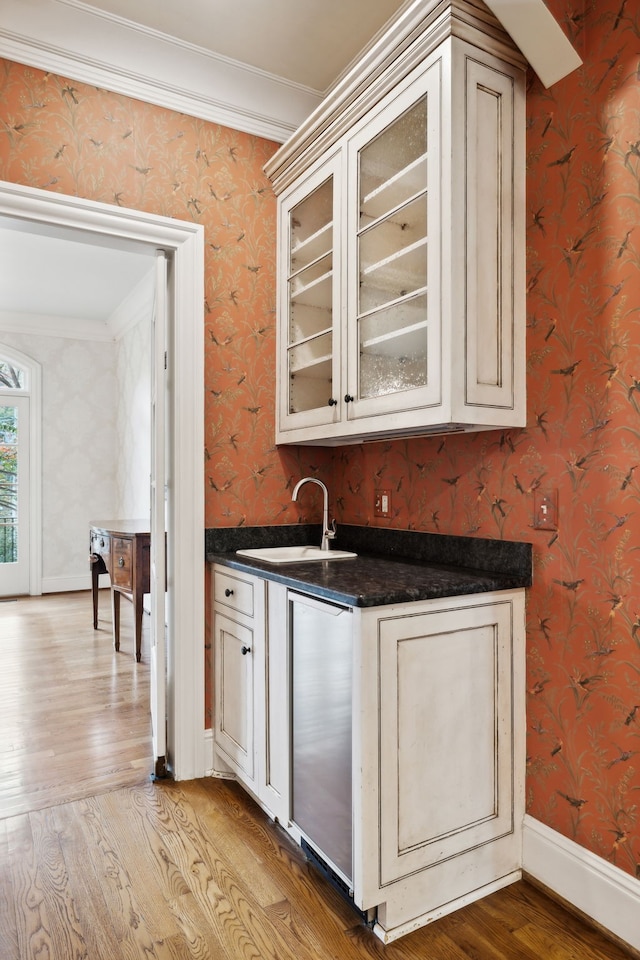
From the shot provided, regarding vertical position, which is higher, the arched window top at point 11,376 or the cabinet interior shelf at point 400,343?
the arched window top at point 11,376

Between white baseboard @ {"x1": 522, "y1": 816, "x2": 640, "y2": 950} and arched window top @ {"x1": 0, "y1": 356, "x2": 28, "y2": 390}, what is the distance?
6.22 m

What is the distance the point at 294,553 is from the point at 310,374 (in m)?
0.77

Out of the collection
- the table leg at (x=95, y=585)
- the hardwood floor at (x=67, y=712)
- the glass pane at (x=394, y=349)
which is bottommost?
the hardwood floor at (x=67, y=712)

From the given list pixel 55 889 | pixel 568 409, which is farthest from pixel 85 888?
pixel 568 409

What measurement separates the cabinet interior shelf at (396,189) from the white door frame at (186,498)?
80 cm

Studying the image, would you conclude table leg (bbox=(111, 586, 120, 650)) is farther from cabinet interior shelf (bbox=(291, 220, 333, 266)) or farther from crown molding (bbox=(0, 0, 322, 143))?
crown molding (bbox=(0, 0, 322, 143))

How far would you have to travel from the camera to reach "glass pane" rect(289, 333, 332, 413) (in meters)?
2.36

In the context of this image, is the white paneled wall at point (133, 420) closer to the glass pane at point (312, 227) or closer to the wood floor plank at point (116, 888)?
the glass pane at point (312, 227)

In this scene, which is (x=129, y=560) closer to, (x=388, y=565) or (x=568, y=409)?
(x=388, y=565)

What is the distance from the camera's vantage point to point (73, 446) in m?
6.56

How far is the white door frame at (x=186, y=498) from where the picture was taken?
2.47 m

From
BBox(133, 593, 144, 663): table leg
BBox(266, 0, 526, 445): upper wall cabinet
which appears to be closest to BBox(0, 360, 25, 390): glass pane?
BBox(133, 593, 144, 663): table leg

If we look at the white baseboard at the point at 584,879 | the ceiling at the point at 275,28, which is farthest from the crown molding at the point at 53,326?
the white baseboard at the point at 584,879

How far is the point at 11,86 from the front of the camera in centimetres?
218
